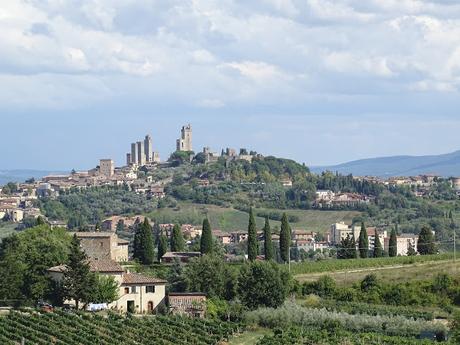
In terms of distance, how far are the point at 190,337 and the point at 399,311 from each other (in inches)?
623

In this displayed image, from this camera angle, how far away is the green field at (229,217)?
162 metres

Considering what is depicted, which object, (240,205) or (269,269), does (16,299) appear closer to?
(269,269)

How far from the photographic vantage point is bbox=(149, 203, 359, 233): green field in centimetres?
16175

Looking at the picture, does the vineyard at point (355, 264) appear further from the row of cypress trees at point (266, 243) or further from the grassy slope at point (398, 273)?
the row of cypress trees at point (266, 243)

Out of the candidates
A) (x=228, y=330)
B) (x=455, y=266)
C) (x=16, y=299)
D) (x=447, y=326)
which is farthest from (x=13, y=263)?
(x=455, y=266)

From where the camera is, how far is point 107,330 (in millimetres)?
49875

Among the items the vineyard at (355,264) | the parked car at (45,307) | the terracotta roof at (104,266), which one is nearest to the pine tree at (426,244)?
the vineyard at (355,264)

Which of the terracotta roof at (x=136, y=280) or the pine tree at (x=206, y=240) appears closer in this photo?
the terracotta roof at (x=136, y=280)

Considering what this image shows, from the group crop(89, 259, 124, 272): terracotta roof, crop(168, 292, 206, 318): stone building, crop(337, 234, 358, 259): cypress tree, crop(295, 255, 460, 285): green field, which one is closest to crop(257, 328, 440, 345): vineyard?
crop(168, 292, 206, 318): stone building

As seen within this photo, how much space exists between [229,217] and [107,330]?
117515 millimetres

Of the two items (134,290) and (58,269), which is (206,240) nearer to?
(134,290)

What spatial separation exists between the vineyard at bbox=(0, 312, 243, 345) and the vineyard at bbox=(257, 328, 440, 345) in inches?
113

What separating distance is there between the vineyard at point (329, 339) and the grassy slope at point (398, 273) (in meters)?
19.1

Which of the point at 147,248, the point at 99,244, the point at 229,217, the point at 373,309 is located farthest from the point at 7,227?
the point at 373,309
